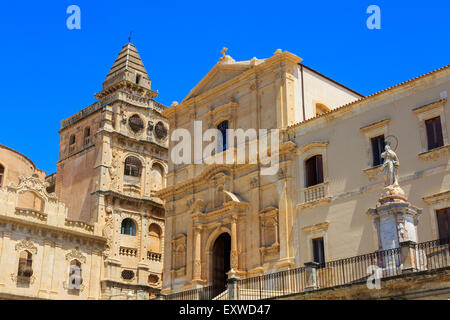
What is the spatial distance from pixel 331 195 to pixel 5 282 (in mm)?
18766

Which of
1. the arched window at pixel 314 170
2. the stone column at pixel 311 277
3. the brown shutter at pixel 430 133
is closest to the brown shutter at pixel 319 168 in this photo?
the arched window at pixel 314 170

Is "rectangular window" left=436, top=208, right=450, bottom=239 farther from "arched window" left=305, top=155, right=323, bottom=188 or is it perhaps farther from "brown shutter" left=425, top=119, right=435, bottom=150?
"arched window" left=305, top=155, right=323, bottom=188

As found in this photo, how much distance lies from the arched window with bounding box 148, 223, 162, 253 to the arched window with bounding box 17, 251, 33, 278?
30.6ft

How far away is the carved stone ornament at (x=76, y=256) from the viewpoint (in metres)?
38.2

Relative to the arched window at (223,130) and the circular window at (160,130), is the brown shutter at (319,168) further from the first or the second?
the circular window at (160,130)

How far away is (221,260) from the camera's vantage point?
31094mm

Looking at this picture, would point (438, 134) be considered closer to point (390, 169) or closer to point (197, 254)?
point (390, 169)

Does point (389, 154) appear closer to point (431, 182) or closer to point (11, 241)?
point (431, 182)

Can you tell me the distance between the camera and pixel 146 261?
4247cm

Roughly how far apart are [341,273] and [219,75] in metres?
14.1

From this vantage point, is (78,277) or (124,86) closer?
(78,277)

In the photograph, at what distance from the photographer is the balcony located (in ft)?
87.2

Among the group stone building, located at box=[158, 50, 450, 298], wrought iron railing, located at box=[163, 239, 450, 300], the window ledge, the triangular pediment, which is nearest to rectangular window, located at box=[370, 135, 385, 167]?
stone building, located at box=[158, 50, 450, 298]
